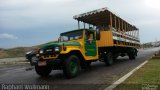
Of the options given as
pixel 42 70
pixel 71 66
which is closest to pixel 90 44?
pixel 71 66

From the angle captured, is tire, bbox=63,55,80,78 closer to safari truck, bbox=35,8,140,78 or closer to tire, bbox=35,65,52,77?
safari truck, bbox=35,8,140,78

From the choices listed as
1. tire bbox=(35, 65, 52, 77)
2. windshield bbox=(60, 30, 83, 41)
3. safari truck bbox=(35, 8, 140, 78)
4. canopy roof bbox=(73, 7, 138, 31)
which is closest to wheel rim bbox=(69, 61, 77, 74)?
safari truck bbox=(35, 8, 140, 78)

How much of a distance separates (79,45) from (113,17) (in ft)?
18.5

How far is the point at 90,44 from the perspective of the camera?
14922 mm

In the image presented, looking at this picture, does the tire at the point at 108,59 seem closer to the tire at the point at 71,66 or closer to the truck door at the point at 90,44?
the truck door at the point at 90,44

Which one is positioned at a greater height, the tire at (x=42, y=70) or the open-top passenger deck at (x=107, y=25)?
the open-top passenger deck at (x=107, y=25)

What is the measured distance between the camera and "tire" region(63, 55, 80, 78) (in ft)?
Result: 39.2

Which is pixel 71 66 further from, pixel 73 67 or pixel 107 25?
pixel 107 25

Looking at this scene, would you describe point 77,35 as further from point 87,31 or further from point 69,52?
point 69,52

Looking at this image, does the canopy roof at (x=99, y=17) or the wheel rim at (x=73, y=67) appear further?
the canopy roof at (x=99, y=17)

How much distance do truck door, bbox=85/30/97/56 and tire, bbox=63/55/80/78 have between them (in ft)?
5.64

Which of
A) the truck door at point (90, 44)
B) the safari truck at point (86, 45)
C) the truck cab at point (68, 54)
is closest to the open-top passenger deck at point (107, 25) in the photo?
the safari truck at point (86, 45)

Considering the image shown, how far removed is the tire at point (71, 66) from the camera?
12.0m

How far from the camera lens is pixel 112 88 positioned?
9258 mm
